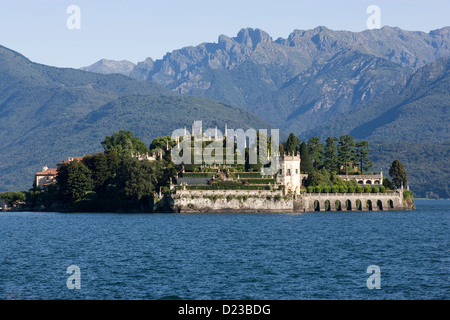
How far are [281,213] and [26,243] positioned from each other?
56.1 metres

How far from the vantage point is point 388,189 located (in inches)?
5891

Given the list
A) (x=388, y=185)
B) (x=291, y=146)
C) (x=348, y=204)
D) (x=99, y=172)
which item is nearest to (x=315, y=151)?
(x=291, y=146)

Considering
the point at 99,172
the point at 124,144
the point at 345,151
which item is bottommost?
the point at 99,172

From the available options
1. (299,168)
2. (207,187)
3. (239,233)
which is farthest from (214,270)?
(299,168)

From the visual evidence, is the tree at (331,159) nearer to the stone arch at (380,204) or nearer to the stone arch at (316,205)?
the stone arch at (380,204)

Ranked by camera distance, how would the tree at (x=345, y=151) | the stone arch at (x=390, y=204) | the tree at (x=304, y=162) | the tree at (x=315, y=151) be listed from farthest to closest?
1. the tree at (x=315, y=151)
2. the tree at (x=345, y=151)
3. the tree at (x=304, y=162)
4. the stone arch at (x=390, y=204)

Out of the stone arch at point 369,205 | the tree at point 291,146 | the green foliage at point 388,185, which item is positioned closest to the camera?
the stone arch at point 369,205

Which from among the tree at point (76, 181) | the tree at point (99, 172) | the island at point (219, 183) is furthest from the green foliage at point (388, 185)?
the tree at point (76, 181)

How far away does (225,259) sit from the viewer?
6606 centimetres

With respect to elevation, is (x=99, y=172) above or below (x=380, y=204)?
above

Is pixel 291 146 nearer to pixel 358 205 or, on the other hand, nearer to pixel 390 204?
pixel 358 205

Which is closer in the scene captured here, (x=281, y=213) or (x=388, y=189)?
(x=281, y=213)

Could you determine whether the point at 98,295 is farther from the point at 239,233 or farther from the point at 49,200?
the point at 49,200

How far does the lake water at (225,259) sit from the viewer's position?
5041 centimetres
